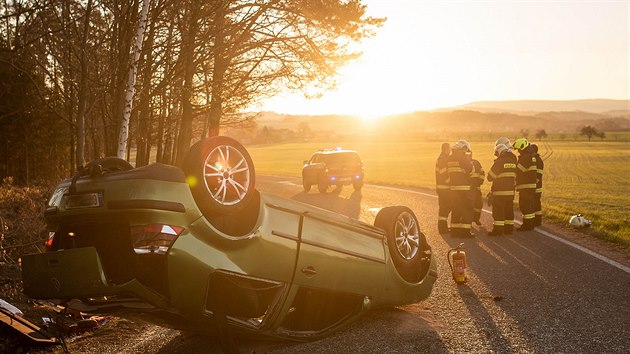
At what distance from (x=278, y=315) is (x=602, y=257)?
7.10 m

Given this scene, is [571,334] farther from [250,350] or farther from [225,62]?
[225,62]

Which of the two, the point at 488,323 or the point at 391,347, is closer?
the point at 391,347

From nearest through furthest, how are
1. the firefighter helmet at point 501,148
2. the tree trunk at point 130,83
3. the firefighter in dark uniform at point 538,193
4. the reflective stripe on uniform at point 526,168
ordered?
the tree trunk at point 130,83 < the firefighter helmet at point 501,148 < the reflective stripe on uniform at point 526,168 < the firefighter in dark uniform at point 538,193

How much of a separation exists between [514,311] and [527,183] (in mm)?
7160

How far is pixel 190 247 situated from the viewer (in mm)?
3854

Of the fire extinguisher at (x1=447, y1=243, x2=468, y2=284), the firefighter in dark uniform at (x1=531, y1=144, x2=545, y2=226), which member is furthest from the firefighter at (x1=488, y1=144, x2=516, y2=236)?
the fire extinguisher at (x1=447, y1=243, x2=468, y2=284)

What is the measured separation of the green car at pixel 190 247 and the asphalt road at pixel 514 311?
0.73 m

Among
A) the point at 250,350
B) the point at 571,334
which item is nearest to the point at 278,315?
the point at 250,350

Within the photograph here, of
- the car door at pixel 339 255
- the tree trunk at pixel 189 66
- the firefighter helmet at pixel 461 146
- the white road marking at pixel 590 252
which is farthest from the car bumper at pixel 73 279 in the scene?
the firefighter helmet at pixel 461 146

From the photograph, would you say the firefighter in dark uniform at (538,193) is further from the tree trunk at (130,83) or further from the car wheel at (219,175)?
the car wheel at (219,175)

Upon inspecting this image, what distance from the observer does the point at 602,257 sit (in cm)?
959

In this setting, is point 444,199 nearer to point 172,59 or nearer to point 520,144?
point 520,144

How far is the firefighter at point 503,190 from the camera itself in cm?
1208

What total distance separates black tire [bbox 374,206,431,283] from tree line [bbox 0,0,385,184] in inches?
218
